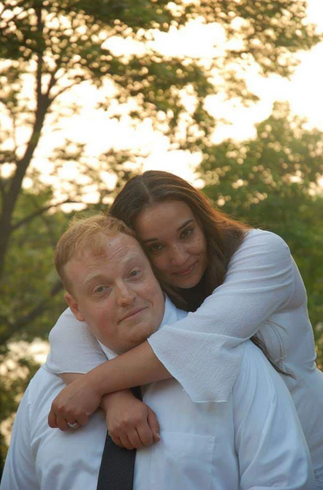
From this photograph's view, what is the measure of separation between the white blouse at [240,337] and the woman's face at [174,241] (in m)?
0.21

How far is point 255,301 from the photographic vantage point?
9.88 ft

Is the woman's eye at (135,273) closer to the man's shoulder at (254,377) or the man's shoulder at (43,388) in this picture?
the man's shoulder at (254,377)

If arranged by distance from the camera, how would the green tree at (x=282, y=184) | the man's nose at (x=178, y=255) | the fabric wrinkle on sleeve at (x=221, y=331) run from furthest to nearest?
the green tree at (x=282, y=184)
the man's nose at (x=178, y=255)
the fabric wrinkle on sleeve at (x=221, y=331)

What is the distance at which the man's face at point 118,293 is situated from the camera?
9.52 feet

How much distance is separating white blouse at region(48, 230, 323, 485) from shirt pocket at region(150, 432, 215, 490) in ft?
0.53

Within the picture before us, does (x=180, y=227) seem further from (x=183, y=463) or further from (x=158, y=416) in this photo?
(x=183, y=463)

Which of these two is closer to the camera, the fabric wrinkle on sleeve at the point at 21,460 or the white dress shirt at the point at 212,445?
the white dress shirt at the point at 212,445

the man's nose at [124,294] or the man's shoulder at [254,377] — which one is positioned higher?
the man's nose at [124,294]

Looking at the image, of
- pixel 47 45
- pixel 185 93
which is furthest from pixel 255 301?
pixel 185 93

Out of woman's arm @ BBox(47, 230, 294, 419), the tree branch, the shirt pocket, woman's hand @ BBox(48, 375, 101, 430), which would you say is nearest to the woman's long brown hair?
woman's arm @ BBox(47, 230, 294, 419)

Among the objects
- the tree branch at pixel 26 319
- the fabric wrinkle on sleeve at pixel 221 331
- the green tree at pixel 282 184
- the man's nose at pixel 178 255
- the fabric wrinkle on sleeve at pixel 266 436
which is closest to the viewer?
the fabric wrinkle on sleeve at pixel 266 436

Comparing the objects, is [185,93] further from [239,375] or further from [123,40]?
[239,375]

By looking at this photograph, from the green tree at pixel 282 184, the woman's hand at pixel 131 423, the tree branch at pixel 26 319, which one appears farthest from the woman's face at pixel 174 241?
the tree branch at pixel 26 319

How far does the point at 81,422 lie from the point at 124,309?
0.46 m
